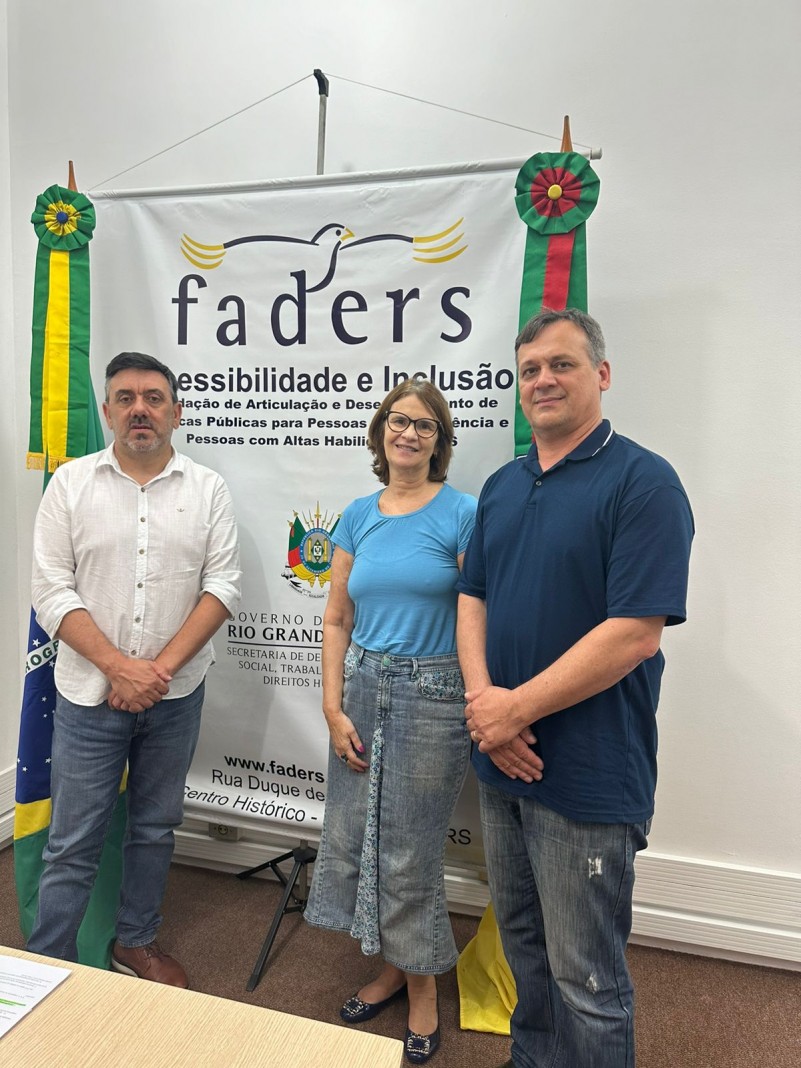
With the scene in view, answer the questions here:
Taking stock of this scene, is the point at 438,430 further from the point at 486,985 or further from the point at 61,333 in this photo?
the point at 486,985

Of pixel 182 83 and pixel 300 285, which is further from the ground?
pixel 182 83

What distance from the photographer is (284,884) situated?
8.05ft

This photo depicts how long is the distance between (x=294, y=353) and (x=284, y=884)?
1844 mm

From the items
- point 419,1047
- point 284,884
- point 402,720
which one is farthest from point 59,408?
point 419,1047

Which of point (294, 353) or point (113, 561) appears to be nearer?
point (113, 561)

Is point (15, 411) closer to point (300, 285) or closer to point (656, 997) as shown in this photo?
point (300, 285)

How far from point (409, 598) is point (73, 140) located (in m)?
2.17

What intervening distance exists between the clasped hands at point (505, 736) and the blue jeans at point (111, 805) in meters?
0.98

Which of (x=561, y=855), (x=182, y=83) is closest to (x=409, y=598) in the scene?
(x=561, y=855)

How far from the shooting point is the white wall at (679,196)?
1982 mm

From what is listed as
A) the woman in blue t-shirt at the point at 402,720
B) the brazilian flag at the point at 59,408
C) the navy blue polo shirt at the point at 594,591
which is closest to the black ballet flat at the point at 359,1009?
the woman in blue t-shirt at the point at 402,720

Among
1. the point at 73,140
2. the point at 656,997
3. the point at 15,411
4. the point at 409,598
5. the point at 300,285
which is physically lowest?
the point at 656,997

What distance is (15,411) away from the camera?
2633mm

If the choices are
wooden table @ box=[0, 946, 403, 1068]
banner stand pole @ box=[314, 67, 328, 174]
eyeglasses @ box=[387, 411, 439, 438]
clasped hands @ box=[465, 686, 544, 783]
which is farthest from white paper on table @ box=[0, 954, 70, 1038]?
banner stand pole @ box=[314, 67, 328, 174]
